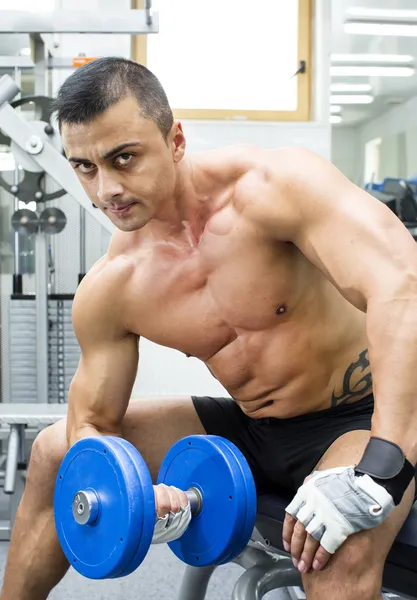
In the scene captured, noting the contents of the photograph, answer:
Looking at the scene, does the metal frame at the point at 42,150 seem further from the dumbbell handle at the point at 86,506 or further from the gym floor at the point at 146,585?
the dumbbell handle at the point at 86,506

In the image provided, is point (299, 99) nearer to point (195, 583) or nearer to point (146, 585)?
point (146, 585)

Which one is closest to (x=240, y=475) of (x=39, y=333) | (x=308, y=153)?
(x=308, y=153)

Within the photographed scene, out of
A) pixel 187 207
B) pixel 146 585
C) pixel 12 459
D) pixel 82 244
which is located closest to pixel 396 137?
pixel 82 244

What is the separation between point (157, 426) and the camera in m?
1.79

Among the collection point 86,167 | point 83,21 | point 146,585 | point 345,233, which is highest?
point 83,21

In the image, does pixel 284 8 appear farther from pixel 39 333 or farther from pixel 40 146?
pixel 39 333

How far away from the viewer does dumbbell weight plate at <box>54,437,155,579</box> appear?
1.25 m

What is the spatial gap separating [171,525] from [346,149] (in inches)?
162

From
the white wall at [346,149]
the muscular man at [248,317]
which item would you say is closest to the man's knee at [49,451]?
the muscular man at [248,317]

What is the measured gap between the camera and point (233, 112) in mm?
4848

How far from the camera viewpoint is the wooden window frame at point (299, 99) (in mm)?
4809

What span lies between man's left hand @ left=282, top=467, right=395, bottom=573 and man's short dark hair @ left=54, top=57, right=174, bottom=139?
0.77 meters

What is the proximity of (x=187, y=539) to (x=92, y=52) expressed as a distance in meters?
3.88

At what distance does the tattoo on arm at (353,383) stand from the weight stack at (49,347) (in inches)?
93.7
